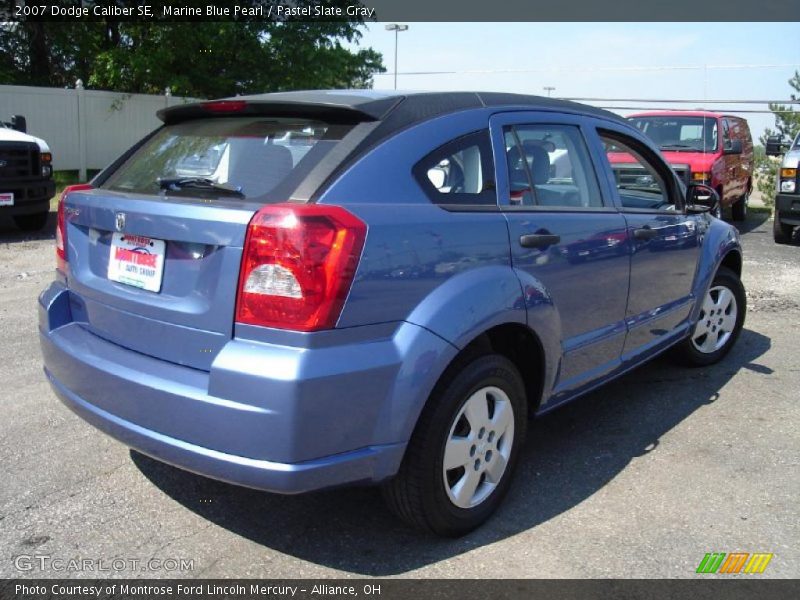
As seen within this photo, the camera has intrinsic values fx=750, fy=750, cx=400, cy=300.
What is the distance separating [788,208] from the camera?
10656 mm

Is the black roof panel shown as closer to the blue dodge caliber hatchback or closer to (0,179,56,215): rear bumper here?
the blue dodge caliber hatchback

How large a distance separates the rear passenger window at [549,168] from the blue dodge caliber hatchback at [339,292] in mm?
12

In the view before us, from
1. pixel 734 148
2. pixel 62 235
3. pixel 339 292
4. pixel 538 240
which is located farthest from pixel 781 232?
pixel 62 235

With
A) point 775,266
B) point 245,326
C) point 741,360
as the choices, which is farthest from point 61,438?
point 775,266

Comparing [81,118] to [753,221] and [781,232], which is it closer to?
[753,221]

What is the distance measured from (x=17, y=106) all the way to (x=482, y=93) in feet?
51.0

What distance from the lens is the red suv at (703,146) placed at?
11.2m

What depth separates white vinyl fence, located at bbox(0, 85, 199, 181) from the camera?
16.1 meters

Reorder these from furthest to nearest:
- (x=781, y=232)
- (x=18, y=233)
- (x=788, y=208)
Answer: (x=781, y=232)
(x=788, y=208)
(x=18, y=233)

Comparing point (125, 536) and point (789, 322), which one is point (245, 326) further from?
point (789, 322)

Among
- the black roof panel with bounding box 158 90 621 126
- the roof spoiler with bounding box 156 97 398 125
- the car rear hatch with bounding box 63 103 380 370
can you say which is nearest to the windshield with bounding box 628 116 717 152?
the black roof panel with bounding box 158 90 621 126

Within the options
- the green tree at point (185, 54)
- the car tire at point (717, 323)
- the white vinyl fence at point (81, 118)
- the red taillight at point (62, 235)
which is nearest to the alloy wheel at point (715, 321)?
the car tire at point (717, 323)

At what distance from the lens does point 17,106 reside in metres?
16.0

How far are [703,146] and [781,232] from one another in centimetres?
179
